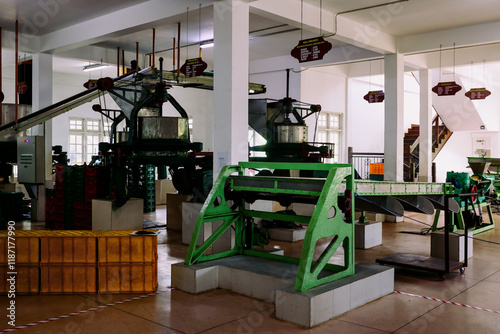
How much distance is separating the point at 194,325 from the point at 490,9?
8003 mm

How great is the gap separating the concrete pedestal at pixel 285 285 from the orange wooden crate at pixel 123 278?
1.17 feet

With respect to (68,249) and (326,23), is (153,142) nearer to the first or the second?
(68,249)

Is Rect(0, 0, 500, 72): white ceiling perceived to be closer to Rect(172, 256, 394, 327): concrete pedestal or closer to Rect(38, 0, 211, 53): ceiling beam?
Rect(38, 0, 211, 53): ceiling beam

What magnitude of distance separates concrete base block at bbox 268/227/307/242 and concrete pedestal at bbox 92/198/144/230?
2.43 m

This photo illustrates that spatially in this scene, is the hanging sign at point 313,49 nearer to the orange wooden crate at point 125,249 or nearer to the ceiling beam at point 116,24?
the ceiling beam at point 116,24

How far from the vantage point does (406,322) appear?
4.39m

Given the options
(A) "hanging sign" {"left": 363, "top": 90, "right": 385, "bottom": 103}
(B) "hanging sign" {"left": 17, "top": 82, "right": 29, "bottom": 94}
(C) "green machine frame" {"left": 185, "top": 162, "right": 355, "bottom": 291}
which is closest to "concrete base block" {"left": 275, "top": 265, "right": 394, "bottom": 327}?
(C) "green machine frame" {"left": 185, "top": 162, "right": 355, "bottom": 291}

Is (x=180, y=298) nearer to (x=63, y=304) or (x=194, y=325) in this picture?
(x=194, y=325)

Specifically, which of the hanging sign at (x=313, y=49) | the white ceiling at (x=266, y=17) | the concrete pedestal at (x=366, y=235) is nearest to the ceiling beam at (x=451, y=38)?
the white ceiling at (x=266, y=17)

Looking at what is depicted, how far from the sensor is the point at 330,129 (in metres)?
17.0

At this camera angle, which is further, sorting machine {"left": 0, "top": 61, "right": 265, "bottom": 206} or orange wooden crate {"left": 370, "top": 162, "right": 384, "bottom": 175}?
orange wooden crate {"left": 370, "top": 162, "right": 384, "bottom": 175}

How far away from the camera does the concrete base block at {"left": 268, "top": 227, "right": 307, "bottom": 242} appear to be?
8383 millimetres

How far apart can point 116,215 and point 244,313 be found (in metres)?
4.57

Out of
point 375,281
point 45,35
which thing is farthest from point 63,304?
point 45,35
